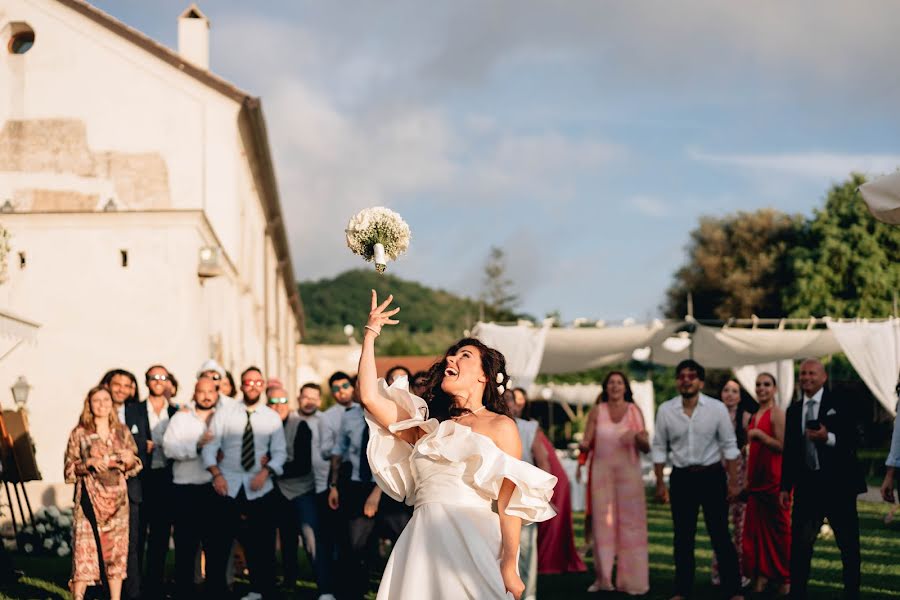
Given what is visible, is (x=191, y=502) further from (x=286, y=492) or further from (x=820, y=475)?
(x=820, y=475)

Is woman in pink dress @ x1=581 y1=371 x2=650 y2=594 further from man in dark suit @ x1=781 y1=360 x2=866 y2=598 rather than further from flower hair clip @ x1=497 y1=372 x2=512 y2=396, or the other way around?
flower hair clip @ x1=497 y1=372 x2=512 y2=396

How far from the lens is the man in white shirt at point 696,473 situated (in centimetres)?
1002

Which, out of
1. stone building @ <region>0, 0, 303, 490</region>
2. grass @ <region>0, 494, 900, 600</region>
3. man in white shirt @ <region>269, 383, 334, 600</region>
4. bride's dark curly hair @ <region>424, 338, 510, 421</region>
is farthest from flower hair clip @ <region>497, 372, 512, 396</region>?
stone building @ <region>0, 0, 303, 490</region>

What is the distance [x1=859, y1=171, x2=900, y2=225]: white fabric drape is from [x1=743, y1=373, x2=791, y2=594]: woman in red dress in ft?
11.4

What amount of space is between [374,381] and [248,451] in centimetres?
528

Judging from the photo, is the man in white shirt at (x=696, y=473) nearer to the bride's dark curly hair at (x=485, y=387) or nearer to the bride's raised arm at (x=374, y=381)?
the bride's dark curly hair at (x=485, y=387)

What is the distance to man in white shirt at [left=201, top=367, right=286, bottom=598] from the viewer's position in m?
10.2

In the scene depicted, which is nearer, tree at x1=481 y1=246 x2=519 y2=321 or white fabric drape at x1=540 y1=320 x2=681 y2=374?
white fabric drape at x1=540 y1=320 x2=681 y2=374

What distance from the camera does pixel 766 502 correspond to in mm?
10766

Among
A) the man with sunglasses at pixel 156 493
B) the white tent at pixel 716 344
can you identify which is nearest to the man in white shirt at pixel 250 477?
the man with sunglasses at pixel 156 493

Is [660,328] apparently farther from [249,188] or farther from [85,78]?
[249,188]

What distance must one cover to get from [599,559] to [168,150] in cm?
1272

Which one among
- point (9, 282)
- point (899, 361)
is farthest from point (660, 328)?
point (9, 282)

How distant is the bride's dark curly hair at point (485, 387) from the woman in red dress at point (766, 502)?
568cm
